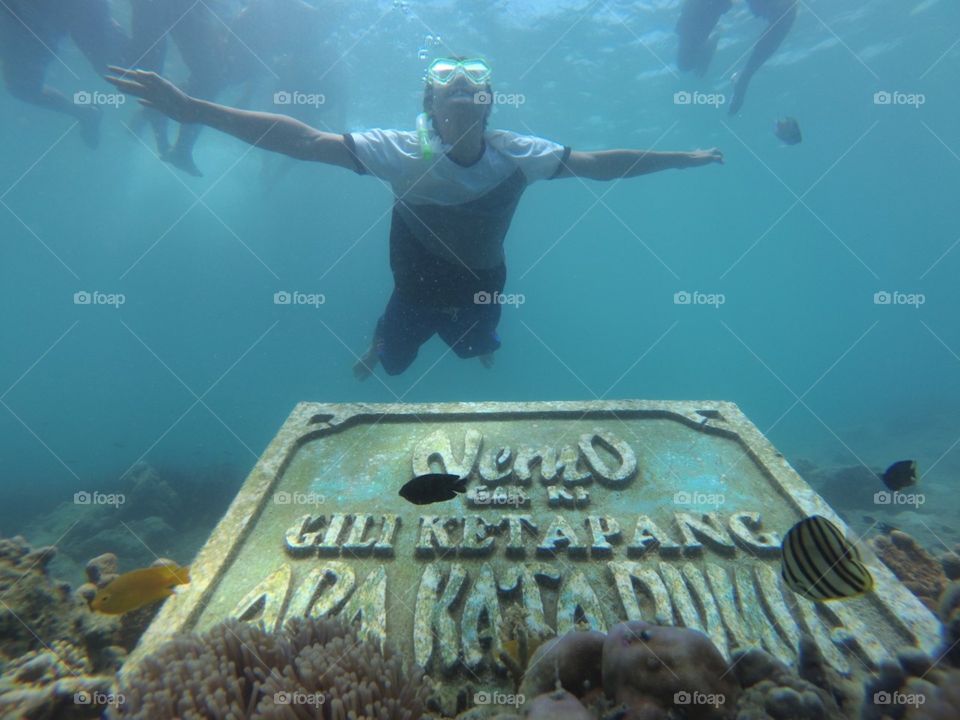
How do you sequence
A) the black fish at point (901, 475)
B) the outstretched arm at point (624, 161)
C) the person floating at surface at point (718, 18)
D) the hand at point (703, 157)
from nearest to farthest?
the black fish at point (901, 475) < the outstretched arm at point (624, 161) < the hand at point (703, 157) < the person floating at surface at point (718, 18)

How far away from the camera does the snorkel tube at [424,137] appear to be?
5105mm

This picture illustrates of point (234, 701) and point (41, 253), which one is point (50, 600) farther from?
point (41, 253)

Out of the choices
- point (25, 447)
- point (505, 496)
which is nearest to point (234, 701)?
point (505, 496)

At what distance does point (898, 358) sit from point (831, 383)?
3577 cm

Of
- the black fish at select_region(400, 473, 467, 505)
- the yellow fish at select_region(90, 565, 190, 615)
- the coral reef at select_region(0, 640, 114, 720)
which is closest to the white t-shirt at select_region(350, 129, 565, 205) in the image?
the black fish at select_region(400, 473, 467, 505)

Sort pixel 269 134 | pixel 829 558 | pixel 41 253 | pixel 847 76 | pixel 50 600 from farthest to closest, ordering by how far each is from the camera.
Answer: pixel 41 253
pixel 847 76
pixel 269 134
pixel 50 600
pixel 829 558

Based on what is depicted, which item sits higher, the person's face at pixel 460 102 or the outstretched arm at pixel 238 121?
the person's face at pixel 460 102

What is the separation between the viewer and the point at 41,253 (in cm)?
6119

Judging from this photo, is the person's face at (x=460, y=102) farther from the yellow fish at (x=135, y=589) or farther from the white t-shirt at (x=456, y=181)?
the yellow fish at (x=135, y=589)

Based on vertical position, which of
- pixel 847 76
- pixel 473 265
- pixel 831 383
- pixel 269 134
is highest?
pixel 831 383

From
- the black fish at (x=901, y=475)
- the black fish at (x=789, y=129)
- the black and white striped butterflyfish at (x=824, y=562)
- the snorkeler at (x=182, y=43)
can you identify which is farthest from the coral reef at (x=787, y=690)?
the snorkeler at (x=182, y=43)

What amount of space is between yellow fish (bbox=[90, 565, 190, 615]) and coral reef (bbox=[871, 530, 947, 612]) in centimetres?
569

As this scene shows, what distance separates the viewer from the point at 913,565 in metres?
4.28

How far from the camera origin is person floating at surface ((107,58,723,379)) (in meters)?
4.55
